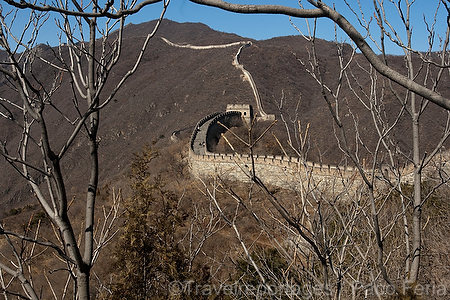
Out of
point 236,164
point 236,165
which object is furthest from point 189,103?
point 236,164

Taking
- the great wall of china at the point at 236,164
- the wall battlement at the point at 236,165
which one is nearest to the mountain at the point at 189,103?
the great wall of china at the point at 236,164

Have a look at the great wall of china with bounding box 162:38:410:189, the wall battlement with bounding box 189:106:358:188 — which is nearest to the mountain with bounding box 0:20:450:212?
the great wall of china with bounding box 162:38:410:189

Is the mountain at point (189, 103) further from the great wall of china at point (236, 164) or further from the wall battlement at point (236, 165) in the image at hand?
the wall battlement at point (236, 165)

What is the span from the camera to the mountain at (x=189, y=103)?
114ft

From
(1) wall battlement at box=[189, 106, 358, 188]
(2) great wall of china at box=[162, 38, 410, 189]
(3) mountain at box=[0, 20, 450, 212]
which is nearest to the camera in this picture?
(2) great wall of china at box=[162, 38, 410, 189]

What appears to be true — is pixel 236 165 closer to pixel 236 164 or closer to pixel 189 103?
pixel 236 164

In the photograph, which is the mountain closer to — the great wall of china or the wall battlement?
the great wall of china

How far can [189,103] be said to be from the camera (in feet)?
157

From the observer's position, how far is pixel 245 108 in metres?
33.4

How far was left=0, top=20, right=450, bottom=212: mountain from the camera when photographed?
34719mm

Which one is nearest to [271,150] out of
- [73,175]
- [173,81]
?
[73,175]

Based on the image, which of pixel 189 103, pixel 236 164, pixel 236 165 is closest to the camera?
pixel 236 164

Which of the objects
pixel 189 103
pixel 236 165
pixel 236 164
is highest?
pixel 189 103

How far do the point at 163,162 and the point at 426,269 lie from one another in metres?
20.0
